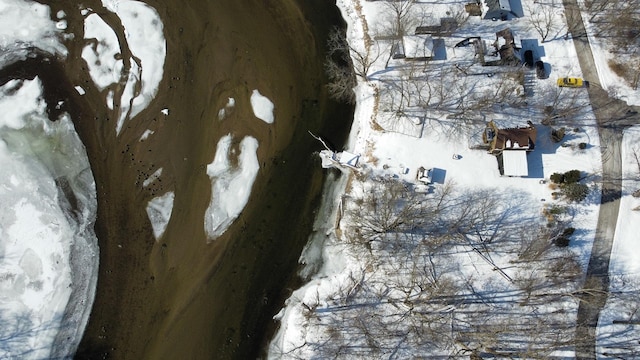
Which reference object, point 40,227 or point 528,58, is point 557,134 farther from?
point 40,227

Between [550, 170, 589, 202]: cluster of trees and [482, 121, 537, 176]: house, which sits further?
[550, 170, 589, 202]: cluster of trees

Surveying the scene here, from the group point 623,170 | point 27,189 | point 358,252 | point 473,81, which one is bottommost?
point 358,252

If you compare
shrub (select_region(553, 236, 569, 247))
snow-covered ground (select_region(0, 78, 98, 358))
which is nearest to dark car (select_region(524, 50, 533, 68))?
shrub (select_region(553, 236, 569, 247))

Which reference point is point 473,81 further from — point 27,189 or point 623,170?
point 27,189

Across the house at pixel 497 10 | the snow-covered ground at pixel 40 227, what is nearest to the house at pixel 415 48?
the house at pixel 497 10

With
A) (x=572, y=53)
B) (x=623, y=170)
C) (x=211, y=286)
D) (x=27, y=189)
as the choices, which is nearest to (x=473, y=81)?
(x=572, y=53)

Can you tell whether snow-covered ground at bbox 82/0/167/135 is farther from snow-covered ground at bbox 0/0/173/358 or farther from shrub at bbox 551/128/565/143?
shrub at bbox 551/128/565/143

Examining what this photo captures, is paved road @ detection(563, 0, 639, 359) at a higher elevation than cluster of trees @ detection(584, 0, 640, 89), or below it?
below
